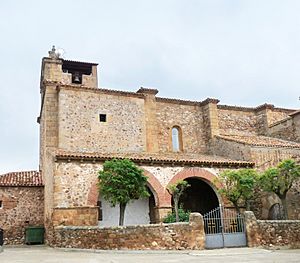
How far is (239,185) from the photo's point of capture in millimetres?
19328

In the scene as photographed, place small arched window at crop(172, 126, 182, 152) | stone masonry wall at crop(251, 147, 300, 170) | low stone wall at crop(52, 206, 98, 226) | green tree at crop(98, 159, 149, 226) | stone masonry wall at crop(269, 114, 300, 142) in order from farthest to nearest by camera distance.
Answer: stone masonry wall at crop(269, 114, 300, 142), small arched window at crop(172, 126, 182, 152), stone masonry wall at crop(251, 147, 300, 170), low stone wall at crop(52, 206, 98, 226), green tree at crop(98, 159, 149, 226)

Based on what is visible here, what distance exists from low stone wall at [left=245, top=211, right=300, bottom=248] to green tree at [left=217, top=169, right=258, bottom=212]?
8.57ft

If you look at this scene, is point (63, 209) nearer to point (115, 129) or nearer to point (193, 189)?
point (115, 129)

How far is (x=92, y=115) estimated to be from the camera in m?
24.2

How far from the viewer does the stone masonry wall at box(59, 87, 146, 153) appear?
23250 mm

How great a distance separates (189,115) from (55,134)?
31.8 ft

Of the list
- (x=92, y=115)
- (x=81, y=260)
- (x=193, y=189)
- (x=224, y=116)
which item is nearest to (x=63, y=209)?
(x=81, y=260)

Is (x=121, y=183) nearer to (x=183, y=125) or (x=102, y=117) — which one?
(x=102, y=117)

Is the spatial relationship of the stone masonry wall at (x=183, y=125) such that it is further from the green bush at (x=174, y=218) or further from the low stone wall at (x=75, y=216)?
the low stone wall at (x=75, y=216)

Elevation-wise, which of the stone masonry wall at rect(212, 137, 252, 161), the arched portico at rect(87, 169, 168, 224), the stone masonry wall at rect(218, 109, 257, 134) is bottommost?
the arched portico at rect(87, 169, 168, 224)

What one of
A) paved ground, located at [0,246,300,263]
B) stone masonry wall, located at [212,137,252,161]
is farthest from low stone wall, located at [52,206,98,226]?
stone masonry wall, located at [212,137,252,161]

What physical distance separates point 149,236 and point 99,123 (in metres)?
10.4

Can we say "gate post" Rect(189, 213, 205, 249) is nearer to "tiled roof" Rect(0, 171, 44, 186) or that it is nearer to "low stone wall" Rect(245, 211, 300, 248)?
"low stone wall" Rect(245, 211, 300, 248)

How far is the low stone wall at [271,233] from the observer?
16.5 metres
